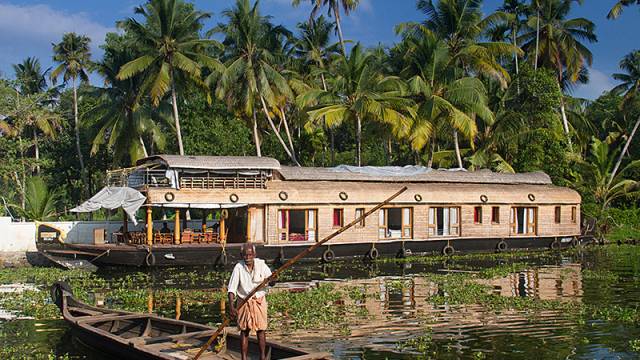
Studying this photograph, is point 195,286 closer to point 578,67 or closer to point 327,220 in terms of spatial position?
point 327,220

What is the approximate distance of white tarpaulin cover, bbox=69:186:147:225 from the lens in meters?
19.9

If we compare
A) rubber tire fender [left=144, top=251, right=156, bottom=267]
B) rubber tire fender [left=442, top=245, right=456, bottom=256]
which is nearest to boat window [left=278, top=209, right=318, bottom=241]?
rubber tire fender [left=144, top=251, right=156, bottom=267]

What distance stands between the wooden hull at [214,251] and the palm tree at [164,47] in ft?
30.5

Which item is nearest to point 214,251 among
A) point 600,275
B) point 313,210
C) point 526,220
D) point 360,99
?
point 313,210

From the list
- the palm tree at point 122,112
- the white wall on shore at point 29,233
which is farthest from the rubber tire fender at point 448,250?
the palm tree at point 122,112

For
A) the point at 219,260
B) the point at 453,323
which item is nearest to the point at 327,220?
the point at 219,260

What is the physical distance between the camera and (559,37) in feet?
120

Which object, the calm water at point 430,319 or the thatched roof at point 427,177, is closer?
the calm water at point 430,319

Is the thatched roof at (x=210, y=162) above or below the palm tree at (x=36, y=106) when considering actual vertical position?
below

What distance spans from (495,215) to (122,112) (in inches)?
668

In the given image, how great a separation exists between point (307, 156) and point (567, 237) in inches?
660

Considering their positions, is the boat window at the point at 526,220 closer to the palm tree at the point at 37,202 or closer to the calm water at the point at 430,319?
the calm water at the point at 430,319

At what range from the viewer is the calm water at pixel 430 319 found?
9.97m

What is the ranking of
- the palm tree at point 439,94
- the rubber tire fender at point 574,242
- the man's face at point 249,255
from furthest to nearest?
the rubber tire fender at point 574,242, the palm tree at point 439,94, the man's face at point 249,255
